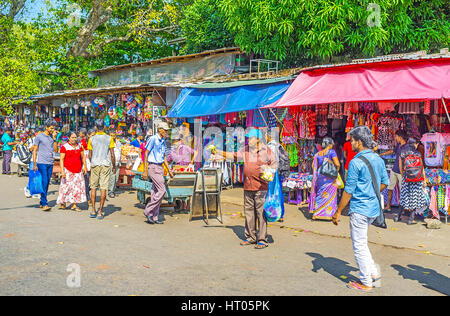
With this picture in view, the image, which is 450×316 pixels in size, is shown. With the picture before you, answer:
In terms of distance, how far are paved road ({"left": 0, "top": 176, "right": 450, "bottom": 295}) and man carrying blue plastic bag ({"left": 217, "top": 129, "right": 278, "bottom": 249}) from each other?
28cm

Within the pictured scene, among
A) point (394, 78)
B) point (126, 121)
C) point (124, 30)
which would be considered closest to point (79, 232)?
point (394, 78)

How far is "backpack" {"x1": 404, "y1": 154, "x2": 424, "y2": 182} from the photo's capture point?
8.58 m

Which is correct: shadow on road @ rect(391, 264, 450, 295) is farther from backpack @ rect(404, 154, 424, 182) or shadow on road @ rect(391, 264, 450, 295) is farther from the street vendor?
the street vendor

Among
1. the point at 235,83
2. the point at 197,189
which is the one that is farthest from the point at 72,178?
the point at 235,83

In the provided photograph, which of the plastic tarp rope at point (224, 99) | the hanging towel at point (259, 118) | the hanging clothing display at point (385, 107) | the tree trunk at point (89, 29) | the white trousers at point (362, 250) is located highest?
the tree trunk at point (89, 29)

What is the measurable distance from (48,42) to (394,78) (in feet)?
84.8

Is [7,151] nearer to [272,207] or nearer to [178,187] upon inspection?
[178,187]

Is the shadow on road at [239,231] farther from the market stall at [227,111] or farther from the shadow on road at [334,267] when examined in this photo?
the market stall at [227,111]

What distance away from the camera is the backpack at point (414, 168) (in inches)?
338

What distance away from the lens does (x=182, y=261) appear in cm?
579

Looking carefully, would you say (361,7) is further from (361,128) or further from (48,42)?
(48,42)

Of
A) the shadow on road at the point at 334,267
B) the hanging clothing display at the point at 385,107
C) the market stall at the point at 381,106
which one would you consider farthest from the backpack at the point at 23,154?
the hanging clothing display at the point at 385,107

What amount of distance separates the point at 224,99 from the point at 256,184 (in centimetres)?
596

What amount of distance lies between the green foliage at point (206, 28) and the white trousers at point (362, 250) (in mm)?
15922
